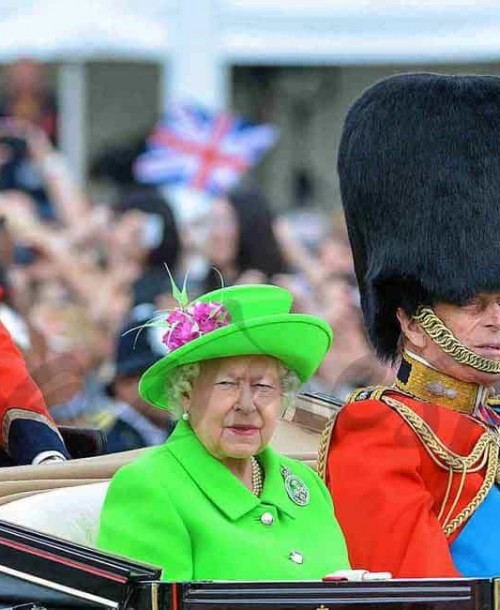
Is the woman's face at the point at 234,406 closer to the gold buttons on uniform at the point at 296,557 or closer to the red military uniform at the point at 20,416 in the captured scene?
the gold buttons on uniform at the point at 296,557

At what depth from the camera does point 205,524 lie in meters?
4.04

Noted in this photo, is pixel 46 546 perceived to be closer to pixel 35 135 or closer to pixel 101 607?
pixel 101 607

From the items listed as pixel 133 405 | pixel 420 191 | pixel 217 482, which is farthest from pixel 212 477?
pixel 133 405

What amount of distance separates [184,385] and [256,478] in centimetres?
25

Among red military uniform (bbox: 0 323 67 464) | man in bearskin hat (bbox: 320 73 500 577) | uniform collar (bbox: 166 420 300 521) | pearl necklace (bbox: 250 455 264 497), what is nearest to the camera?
uniform collar (bbox: 166 420 300 521)

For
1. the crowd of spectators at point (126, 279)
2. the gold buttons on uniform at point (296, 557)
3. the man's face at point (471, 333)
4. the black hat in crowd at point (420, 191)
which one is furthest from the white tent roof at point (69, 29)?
the gold buttons on uniform at point (296, 557)

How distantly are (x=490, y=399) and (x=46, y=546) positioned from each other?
54.0 inches

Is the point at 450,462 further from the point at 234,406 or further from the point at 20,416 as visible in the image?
the point at 20,416

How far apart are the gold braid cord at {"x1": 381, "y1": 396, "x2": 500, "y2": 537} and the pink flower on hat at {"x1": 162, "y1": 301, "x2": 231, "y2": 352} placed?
483 millimetres

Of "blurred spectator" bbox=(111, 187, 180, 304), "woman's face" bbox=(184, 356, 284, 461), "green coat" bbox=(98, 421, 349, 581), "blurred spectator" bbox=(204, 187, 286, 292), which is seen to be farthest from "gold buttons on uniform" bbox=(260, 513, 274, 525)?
"blurred spectator" bbox=(204, 187, 286, 292)

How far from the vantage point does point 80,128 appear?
14820 mm

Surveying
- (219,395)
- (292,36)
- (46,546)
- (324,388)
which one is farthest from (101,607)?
(292,36)

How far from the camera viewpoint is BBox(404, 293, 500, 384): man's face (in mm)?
4484

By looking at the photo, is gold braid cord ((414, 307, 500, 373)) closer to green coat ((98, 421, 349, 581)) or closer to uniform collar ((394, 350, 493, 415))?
uniform collar ((394, 350, 493, 415))
